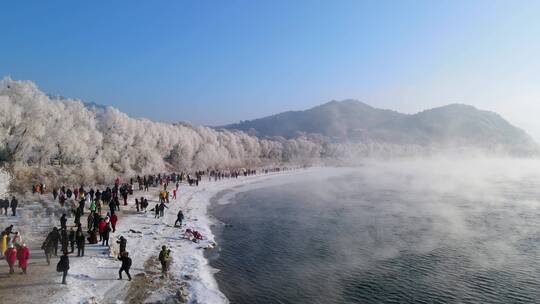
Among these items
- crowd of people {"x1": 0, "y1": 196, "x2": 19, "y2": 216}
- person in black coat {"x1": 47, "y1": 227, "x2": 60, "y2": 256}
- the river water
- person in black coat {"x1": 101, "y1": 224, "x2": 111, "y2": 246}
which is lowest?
the river water

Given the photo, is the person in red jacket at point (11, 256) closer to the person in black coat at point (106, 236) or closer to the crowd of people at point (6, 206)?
the person in black coat at point (106, 236)

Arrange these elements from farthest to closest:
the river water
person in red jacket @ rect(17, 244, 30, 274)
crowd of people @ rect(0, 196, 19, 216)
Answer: crowd of people @ rect(0, 196, 19, 216) → the river water → person in red jacket @ rect(17, 244, 30, 274)

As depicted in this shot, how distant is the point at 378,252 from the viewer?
29.1 m

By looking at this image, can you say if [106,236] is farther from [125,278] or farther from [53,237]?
[125,278]

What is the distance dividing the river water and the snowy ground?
168cm

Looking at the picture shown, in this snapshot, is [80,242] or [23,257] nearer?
[23,257]

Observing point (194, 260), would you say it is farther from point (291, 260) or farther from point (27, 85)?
point (27, 85)

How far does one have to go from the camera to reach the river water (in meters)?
21.3

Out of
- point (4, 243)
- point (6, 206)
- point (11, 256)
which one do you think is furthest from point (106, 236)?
point (6, 206)

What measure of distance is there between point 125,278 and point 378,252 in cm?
1809

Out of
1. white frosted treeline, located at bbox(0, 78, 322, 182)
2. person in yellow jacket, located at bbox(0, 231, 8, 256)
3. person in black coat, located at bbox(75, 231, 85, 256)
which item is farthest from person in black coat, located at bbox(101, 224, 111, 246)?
white frosted treeline, located at bbox(0, 78, 322, 182)

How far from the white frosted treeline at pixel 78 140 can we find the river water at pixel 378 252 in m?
25.6

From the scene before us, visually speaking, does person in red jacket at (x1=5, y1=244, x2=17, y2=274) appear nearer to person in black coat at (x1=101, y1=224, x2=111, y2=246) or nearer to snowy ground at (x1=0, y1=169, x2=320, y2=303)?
snowy ground at (x1=0, y1=169, x2=320, y2=303)

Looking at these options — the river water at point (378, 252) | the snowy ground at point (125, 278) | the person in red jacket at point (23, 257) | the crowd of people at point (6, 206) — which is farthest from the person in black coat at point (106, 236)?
the crowd of people at point (6, 206)
